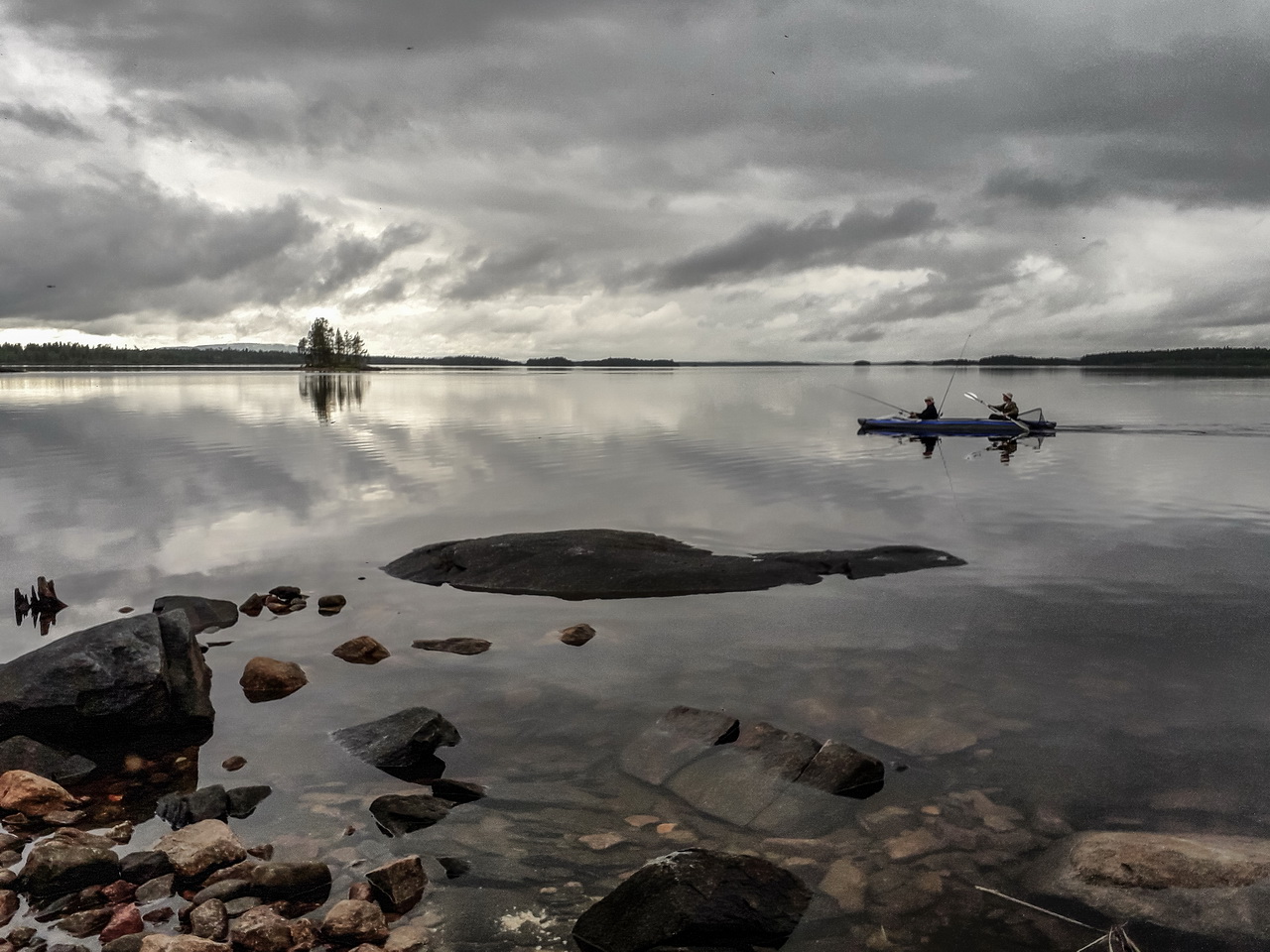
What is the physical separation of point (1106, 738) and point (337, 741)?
995cm

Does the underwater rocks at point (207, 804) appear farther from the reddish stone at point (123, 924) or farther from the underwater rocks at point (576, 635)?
the underwater rocks at point (576, 635)

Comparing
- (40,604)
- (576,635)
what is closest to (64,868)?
(576,635)

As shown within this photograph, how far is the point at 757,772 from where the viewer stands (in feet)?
31.6

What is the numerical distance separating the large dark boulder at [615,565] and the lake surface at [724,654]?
571 mm

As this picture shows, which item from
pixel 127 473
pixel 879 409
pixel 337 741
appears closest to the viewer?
pixel 337 741

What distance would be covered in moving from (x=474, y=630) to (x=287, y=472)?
26.4m

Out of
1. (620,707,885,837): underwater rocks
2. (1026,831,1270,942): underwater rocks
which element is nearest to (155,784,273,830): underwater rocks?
(620,707,885,837): underwater rocks

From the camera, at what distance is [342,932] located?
21.8 feet

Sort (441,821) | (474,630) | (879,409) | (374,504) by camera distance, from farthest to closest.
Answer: (879,409) → (374,504) → (474,630) → (441,821)

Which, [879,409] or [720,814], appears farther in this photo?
[879,409]

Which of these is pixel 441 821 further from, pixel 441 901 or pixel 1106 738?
pixel 1106 738

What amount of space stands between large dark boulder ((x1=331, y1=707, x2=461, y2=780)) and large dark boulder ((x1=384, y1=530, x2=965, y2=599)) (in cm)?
722

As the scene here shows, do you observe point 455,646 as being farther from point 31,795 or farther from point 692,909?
point 692,909

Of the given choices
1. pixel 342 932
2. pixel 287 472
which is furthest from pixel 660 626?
pixel 287 472
